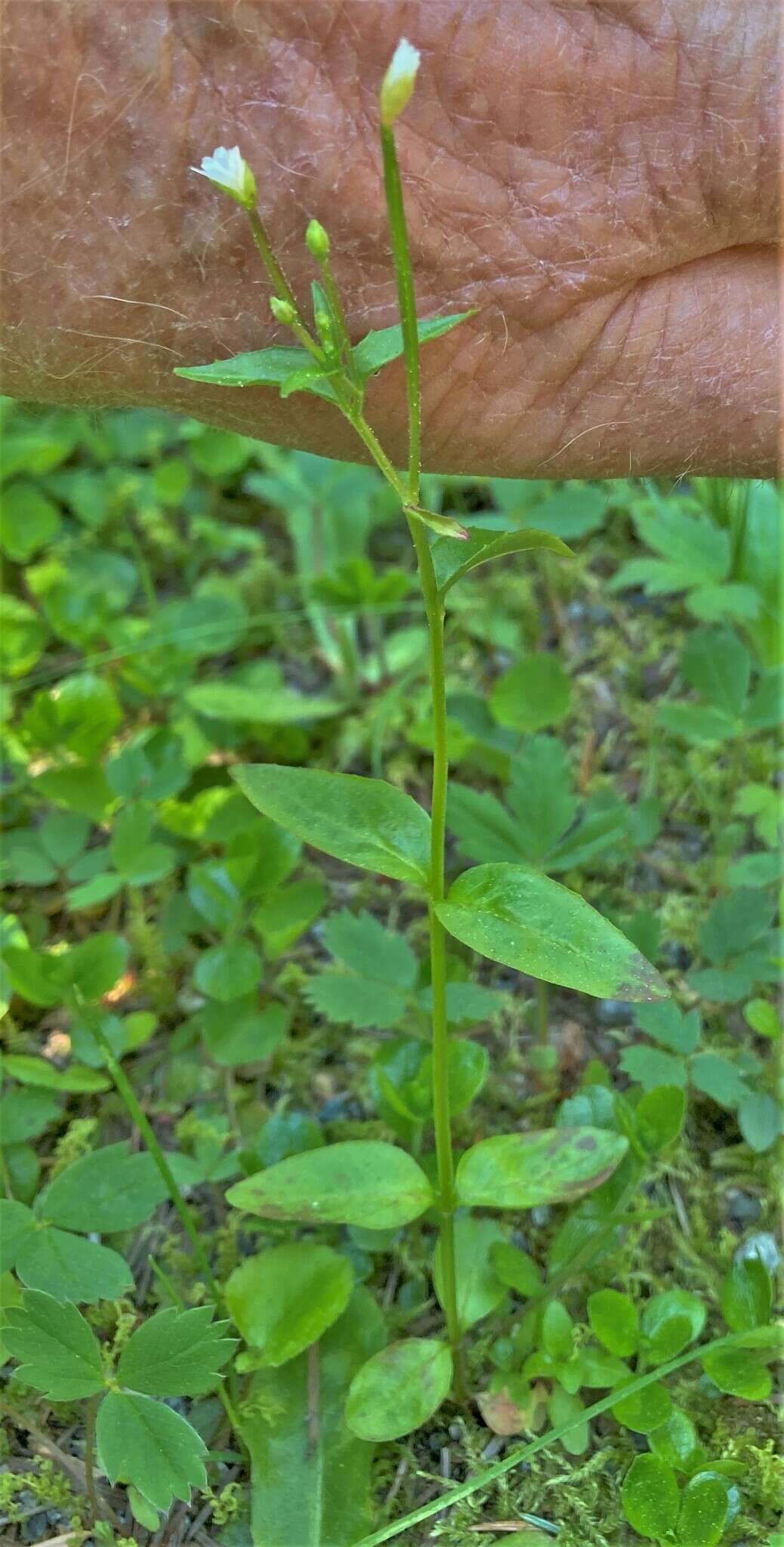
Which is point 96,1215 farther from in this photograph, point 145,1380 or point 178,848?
point 178,848

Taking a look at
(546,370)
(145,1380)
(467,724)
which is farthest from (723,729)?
(145,1380)

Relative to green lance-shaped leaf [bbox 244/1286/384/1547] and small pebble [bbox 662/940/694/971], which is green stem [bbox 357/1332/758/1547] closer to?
green lance-shaped leaf [bbox 244/1286/384/1547]

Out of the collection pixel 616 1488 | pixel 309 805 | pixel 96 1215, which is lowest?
pixel 616 1488

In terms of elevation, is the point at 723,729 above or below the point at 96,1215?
above

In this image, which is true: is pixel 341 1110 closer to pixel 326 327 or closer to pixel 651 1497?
pixel 651 1497

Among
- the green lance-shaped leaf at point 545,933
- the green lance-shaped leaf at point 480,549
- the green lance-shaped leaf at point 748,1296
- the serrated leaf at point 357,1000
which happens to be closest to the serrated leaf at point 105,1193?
the serrated leaf at point 357,1000
